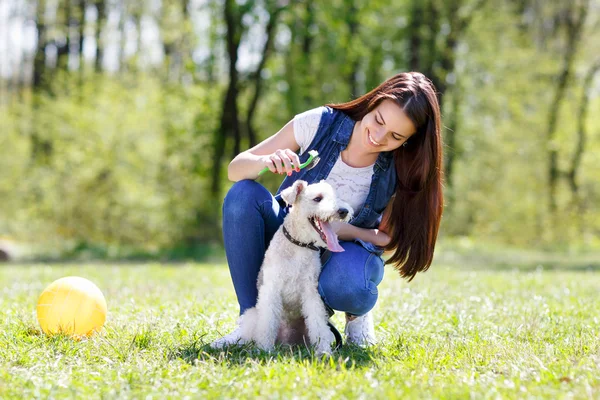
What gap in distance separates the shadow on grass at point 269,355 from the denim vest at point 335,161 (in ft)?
2.19

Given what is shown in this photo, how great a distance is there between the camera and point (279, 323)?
3516mm

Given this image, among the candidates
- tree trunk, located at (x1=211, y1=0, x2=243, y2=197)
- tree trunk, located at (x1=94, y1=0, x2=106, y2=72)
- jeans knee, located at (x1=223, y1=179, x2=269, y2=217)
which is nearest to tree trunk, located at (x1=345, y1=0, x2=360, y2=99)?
tree trunk, located at (x1=211, y1=0, x2=243, y2=197)

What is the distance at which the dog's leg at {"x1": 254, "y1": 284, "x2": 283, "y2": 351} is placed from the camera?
3379 millimetres

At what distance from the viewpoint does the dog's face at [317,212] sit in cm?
337

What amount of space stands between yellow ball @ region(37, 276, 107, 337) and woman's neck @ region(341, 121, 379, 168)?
1749mm

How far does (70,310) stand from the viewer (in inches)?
144

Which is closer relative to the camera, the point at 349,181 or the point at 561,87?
the point at 349,181

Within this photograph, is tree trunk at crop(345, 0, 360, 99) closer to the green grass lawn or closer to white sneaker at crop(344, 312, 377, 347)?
the green grass lawn

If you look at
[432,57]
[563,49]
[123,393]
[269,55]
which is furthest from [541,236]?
[123,393]

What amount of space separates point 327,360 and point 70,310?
1570 millimetres

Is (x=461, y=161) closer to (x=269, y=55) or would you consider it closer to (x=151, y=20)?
(x=269, y=55)

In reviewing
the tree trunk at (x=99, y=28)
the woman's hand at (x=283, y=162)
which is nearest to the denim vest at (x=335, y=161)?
the woman's hand at (x=283, y=162)

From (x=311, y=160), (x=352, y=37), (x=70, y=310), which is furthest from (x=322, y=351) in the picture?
(x=352, y=37)

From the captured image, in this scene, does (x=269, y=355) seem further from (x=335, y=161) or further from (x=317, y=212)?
(x=335, y=161)
